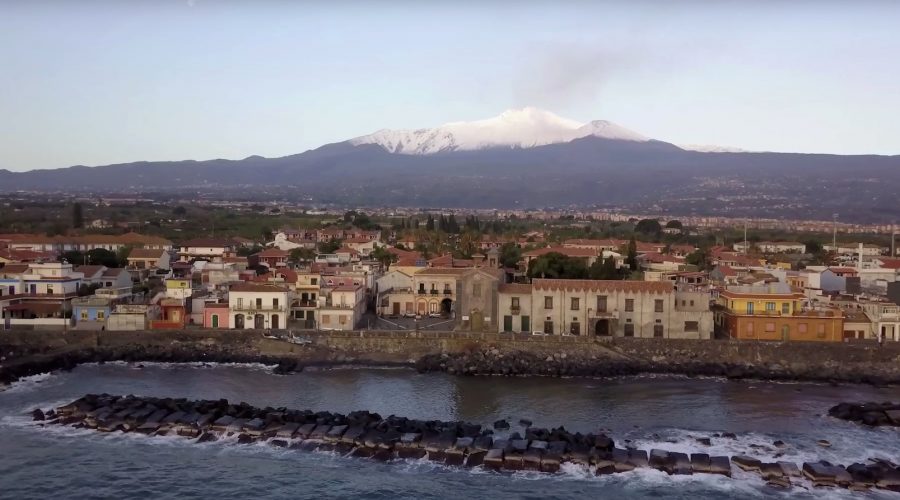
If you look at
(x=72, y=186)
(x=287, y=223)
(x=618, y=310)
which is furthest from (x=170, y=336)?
(x=72, y=186)

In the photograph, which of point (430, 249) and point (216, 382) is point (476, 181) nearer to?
point (430, 249)

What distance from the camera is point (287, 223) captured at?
70.5 metres

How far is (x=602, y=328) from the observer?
2588 centimetres

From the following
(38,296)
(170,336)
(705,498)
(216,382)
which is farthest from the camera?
(38,296)

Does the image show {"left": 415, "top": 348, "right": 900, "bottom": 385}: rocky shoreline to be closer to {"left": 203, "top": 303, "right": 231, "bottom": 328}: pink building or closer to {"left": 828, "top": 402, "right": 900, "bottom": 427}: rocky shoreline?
{"left": 828, "top": 402, "right": 900, "bottom": 427}: rocky shoreline

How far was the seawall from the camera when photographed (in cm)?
2320

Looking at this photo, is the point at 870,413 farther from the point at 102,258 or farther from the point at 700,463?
the point at 102,258

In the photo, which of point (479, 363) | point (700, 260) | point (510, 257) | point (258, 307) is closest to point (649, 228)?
point (700, 260)

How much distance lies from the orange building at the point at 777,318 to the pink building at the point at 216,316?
16.4 m

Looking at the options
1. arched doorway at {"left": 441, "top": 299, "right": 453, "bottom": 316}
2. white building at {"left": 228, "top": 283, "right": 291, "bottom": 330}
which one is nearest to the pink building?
white building at {"left": 228, "top": 283, "right": 291, "bottom": 330}

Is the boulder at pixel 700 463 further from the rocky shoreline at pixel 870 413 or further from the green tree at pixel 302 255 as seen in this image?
the green tree at pixel 302 255

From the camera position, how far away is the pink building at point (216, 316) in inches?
1040

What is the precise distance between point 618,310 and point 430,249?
2047 cm

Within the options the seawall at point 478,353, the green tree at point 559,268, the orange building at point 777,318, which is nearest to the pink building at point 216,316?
the seawall at point 478,353
